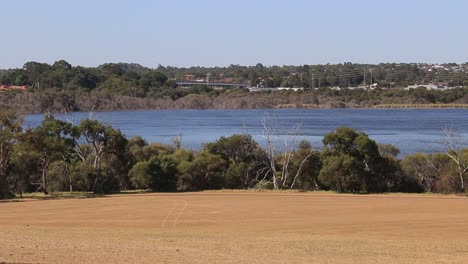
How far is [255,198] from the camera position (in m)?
46.9

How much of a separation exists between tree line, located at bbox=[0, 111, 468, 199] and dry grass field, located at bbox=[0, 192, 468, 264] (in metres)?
3.50

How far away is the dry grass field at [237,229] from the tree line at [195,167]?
3505 mm

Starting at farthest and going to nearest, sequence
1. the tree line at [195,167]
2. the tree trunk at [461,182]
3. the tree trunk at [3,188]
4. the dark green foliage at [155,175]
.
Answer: the dark green foliage at [155,175], the tree line at [195,167], the tree trunk at [461,182], the tree trunk at [3,188]

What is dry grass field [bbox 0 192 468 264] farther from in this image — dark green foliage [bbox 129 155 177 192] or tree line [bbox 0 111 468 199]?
tree line [bbox 0 111 468 199]

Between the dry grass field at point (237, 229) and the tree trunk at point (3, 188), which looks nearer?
the dry grass field at point (237, 229)

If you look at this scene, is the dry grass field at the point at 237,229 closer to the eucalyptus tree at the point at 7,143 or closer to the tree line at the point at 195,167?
the tree line at the point at 195,167

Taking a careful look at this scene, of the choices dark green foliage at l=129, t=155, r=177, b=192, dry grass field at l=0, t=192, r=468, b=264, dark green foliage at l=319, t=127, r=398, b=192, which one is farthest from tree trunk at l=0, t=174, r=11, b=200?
dark green foliage at l=319, t=127, r=398, b=192

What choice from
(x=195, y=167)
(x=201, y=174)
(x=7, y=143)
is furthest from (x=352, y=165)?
(x=7, y=143)

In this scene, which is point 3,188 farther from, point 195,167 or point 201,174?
point 201,174

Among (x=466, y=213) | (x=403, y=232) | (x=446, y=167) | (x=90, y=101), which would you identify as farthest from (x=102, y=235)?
(x=90, y=101)

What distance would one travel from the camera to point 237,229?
3123 cm

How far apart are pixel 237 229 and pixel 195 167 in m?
24.1

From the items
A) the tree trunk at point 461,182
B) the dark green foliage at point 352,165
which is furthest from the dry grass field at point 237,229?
the tree trunk at point 461,182

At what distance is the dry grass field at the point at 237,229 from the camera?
2083cm
